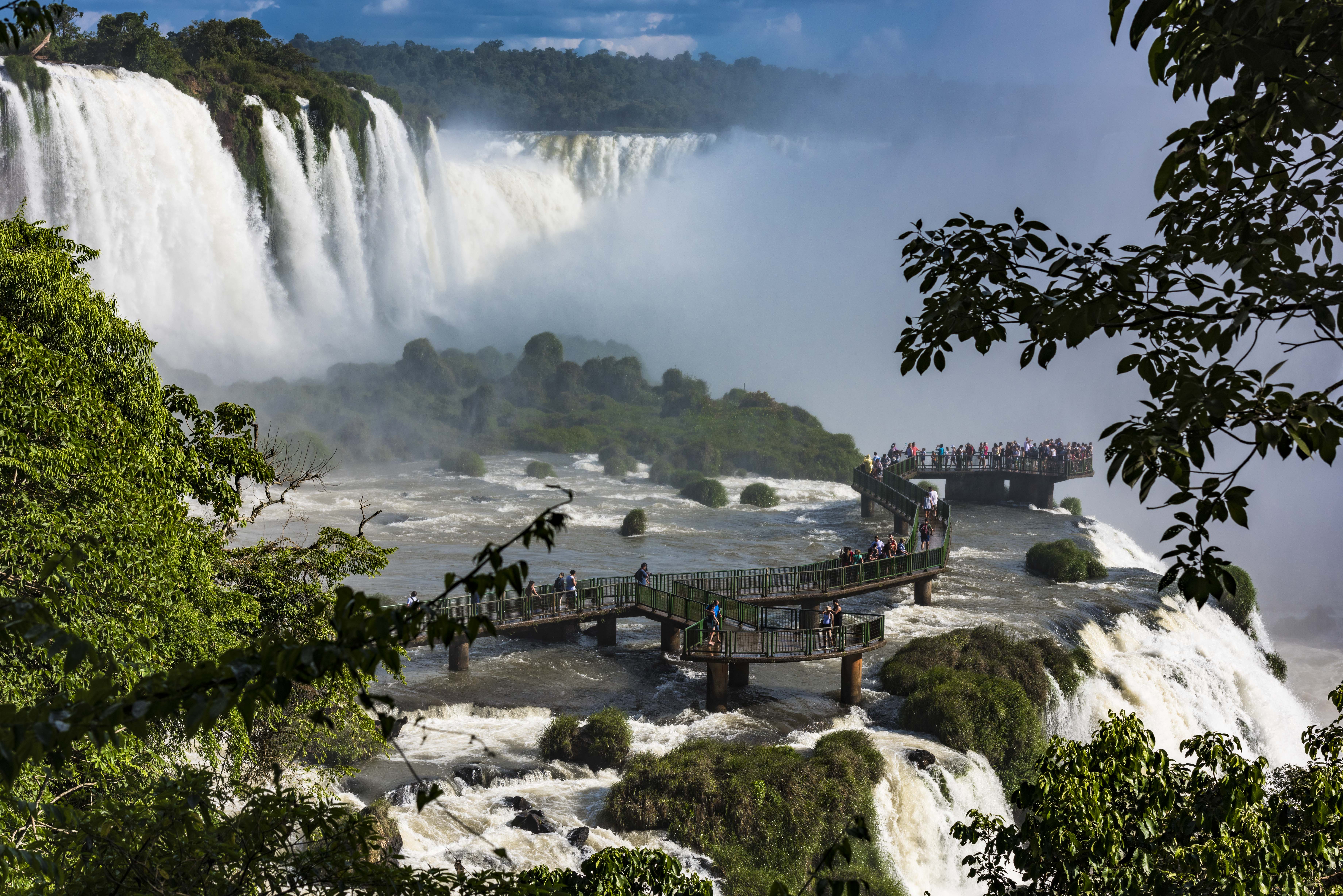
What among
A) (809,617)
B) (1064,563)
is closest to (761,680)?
(809,617)

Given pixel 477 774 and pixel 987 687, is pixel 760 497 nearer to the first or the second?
pixel 987 687

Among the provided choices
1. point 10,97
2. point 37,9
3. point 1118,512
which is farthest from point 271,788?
point 1118,512

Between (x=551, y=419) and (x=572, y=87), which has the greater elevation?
(x=572, y=87)

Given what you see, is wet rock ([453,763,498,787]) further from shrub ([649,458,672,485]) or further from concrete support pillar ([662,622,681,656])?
shrub ([649,458,672,485])

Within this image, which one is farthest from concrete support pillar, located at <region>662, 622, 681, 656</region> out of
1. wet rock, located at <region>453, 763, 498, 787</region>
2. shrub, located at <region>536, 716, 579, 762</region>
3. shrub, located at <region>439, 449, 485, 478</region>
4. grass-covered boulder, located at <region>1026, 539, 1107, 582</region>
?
shrub, located at <region>439, 449, 485, 478</region>

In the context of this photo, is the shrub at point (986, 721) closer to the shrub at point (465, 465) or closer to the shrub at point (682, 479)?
the shrub at point (682, 479)

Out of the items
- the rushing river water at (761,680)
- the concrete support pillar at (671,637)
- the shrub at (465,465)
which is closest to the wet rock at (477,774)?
the rushing river water at (761,680)
